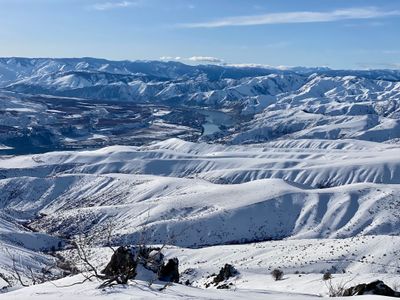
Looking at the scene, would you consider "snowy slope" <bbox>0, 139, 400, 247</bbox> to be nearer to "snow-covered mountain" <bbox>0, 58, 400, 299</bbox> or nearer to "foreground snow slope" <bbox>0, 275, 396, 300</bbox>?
"snow-covered mountain" <bbox>0, 58, 400, 299</bbox>

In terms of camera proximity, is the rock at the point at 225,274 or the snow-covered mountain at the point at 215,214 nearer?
the rock at the point at 225,274

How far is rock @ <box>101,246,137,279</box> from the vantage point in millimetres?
15623

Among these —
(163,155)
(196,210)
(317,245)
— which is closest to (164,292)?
(317,245)

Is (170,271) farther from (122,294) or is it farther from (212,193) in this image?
(212,193)

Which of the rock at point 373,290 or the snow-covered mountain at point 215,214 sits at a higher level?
the rock at point 373,290

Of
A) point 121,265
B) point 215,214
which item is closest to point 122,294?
point 121,265

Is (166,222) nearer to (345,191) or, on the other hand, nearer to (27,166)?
(345,191)

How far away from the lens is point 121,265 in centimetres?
2031

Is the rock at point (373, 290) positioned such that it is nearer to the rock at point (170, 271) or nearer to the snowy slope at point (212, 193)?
the rock at point (170, 271)

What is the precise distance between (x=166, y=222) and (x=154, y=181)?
35428 millimetres

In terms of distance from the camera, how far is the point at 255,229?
9494cm

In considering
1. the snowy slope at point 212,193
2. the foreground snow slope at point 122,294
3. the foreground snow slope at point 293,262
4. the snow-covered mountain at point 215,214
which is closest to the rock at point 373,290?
the snow-covered mountain at point 215,214

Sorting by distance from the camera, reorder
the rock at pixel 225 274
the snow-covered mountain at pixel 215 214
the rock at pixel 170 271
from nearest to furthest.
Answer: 1. the rock at pixel 170 271
2. the rock at pixel 225 274
3. the snow-covered mountain at pixel 215 214

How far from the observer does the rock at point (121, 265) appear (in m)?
15.6
